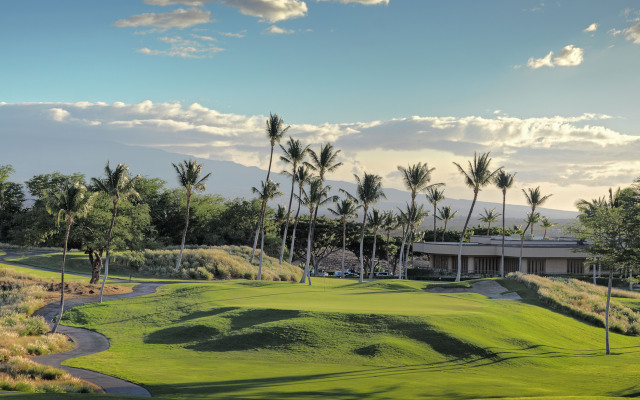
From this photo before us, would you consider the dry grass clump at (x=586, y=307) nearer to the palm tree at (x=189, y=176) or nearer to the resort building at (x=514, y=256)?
the palm tree at (x=189, y=176)

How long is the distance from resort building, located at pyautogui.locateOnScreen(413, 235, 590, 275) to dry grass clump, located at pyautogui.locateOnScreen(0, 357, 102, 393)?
3024 inches

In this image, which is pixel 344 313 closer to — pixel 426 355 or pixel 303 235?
pixel 426 355

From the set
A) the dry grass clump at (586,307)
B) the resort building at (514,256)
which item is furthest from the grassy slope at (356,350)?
the resort building at (514,256)

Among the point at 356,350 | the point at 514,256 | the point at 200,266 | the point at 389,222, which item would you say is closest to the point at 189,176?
the point at 200,266

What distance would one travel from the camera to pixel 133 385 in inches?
757

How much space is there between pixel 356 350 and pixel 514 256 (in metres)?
69.5

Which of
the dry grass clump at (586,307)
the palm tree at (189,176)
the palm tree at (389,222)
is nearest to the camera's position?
the dry grass clump at (586,307)

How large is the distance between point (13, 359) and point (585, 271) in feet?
290

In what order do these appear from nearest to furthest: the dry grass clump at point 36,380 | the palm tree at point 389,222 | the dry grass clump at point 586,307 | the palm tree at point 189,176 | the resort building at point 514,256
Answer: the dry grass clump at point 36,380
the dry grass clump at point 586,307
the palm tree at point 189,176
the resort building at point 514,256
the palm tree at point 389,222

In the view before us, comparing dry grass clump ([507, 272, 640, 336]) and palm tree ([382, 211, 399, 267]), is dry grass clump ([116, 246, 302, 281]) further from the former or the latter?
dry grass clump ([507, 272, 640, 336])

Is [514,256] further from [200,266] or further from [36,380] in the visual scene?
[36,380]

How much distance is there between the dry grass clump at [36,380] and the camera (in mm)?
17422

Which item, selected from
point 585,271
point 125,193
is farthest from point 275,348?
point 585,271

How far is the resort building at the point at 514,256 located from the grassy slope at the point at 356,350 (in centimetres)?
5323
